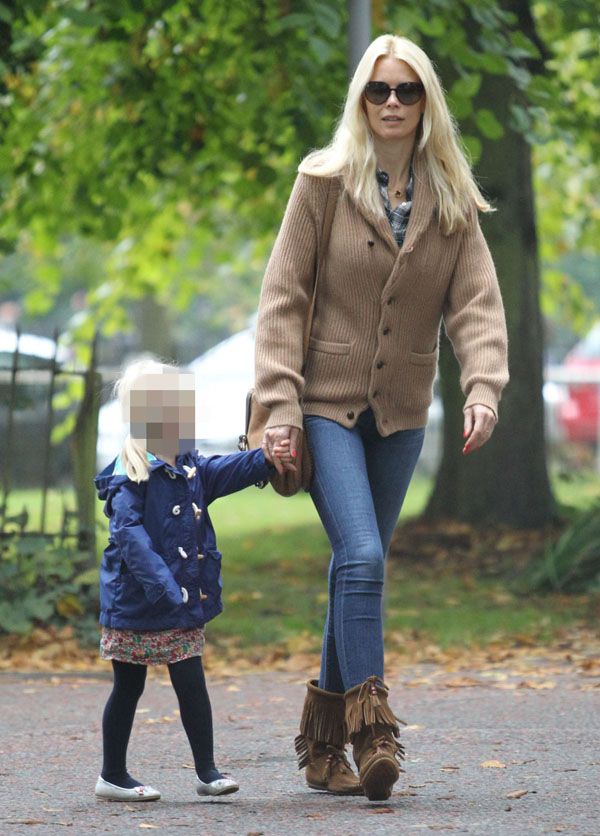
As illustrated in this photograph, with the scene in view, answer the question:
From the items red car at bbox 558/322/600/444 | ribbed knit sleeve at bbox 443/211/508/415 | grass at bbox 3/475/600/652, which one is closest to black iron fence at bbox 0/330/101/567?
grass at bbox 3/475/600/652

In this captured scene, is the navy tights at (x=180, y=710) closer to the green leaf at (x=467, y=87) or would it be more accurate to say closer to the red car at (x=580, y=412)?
the green leaf at (x=467, y=87)

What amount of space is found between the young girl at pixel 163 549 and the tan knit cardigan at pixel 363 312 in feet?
0.80

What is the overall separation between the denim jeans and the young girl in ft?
0.49

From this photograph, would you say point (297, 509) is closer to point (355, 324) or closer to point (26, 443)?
point (26, 443)

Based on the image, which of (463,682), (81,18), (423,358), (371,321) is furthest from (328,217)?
(81,18)

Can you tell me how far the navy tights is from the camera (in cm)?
440

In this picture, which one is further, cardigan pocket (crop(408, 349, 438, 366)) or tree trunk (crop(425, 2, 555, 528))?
tree trunk (crop(425, 2, 555, 528))

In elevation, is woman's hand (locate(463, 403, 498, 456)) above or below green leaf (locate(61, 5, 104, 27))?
below

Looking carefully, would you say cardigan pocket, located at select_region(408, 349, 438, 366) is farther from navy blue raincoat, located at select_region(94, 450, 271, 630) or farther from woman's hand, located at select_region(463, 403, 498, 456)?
navy blue raincoat, located at select_region(94, 450, 271, 630)

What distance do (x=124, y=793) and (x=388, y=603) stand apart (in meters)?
5.26

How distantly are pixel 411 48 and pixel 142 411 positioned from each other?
1.25m

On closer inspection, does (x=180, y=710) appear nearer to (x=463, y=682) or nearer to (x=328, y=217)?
(x=328, y=217)

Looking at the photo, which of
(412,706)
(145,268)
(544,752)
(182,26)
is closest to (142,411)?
(544,752)

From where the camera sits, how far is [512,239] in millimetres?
11789
